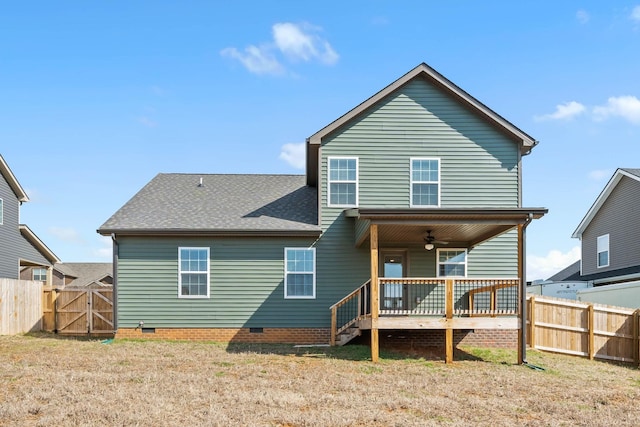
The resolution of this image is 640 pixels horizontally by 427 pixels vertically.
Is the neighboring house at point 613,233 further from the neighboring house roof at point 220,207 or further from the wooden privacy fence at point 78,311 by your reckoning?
the wooden privacy fence at point 78,311

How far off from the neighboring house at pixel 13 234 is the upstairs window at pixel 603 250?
87.2 ft

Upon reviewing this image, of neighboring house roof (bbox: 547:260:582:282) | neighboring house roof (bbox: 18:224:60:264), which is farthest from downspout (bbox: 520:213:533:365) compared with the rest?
neighboring house roof (bbox: 18:224:60:264)

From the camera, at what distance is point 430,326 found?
45.1 feet

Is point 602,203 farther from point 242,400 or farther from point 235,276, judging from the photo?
point 242,400

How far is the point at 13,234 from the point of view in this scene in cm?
2605

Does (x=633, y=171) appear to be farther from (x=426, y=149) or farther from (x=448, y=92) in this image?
(x=426, y=149)

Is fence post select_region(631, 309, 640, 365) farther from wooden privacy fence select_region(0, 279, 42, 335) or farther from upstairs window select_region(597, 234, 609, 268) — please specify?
wooden privacy fence select_region(0, 279, 42, 335)

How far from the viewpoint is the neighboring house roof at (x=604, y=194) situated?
81.0 ft

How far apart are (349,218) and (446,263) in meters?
3.14

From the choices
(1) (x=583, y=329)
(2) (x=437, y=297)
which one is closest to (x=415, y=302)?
(2) (x=437, y=297)

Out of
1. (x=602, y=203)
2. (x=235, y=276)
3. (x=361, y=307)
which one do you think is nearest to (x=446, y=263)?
(x=361, y=307)

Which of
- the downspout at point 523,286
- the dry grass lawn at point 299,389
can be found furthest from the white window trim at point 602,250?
the downspout at point 523,286

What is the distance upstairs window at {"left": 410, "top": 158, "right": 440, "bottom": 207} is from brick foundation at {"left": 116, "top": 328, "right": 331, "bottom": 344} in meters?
4.69

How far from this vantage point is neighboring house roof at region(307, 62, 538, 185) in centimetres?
1706
